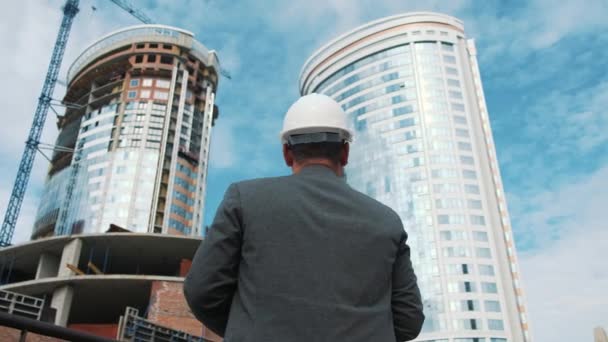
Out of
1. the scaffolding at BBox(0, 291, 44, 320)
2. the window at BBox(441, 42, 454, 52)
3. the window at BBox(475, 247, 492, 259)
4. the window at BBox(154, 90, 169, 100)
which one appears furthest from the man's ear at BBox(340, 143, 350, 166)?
the window at BBox(441, 42, 454, 52)

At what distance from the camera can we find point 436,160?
77.2 m

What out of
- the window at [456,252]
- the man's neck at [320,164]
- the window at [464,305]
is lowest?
the man's neck at [320,164]

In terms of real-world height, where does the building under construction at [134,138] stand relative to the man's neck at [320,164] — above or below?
above

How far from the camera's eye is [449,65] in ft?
278

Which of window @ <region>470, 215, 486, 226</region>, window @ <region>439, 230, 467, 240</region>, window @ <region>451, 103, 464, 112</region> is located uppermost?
window @ <region>451, 103, 464, 112</region>

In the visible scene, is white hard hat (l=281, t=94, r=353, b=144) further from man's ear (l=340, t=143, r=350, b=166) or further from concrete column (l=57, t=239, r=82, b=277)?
concrete column (l=57, t=239, r=82, b=277)

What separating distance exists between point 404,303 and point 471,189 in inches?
3066

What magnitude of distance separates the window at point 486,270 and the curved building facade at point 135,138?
1790 inches

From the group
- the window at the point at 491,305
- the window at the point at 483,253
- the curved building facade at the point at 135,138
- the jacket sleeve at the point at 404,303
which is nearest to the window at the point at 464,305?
the window at the point at 491,305

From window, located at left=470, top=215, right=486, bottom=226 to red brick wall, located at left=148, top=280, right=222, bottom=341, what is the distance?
53.2 meters

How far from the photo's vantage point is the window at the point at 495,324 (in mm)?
64188

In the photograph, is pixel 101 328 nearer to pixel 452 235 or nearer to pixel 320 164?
pixel 320 164

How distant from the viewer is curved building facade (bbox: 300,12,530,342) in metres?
66.9

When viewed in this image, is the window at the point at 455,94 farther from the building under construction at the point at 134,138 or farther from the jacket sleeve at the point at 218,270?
the jacket sleeve at the point at 218,270
